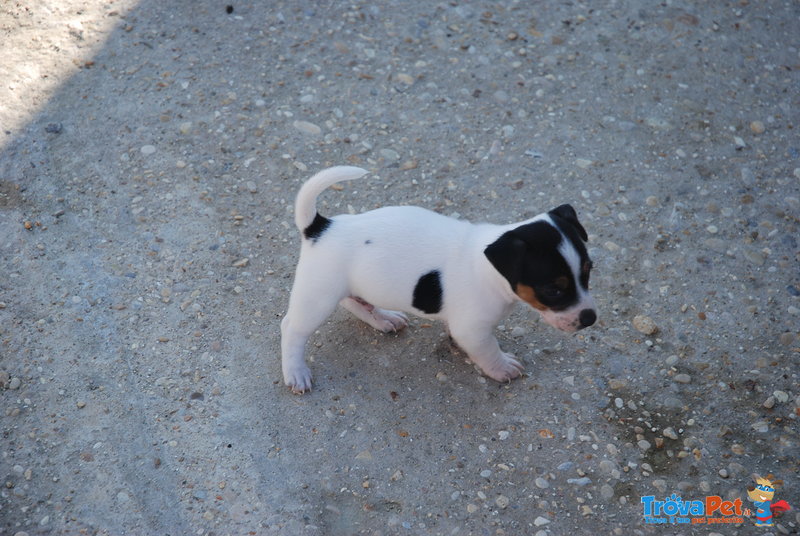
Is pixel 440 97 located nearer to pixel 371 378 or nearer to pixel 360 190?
pixel 360 190

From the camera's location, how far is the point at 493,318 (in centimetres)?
408

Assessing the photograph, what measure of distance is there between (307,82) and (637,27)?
2.85m

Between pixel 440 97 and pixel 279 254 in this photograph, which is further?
pixel 440 97

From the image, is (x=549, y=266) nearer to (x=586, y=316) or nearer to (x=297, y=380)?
(x=586, y=316)

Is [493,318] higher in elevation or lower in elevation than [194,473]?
higher

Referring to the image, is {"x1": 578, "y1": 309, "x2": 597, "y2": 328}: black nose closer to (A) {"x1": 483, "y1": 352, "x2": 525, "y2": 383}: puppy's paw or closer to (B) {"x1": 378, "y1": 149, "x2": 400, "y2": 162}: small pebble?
(A) {"x1": 483, "y1": 352, "x2": 525, "y2": 383}: puppy's paw

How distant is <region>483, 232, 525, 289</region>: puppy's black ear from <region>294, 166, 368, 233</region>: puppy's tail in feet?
2.39

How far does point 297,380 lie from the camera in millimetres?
4336

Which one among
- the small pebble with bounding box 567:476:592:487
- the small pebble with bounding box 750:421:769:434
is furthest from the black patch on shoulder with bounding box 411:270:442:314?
the small pebble with bounding box 750:421:769:434

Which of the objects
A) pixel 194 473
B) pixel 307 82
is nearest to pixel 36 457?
pixel 194 473

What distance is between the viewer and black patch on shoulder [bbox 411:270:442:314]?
4.00 meters

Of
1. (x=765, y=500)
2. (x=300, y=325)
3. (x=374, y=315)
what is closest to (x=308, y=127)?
(x=374, y=315)

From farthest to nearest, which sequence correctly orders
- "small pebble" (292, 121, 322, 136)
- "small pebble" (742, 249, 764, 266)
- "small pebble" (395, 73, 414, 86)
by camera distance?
1. "small pebble" (395, 73, 414, 86)
2. "small pebble" (292, 121, 322, 136)
3. "small pebble" (742, 249, 764, 266)

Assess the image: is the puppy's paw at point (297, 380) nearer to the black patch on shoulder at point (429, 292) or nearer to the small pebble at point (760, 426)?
the black patch on shoulder at point (429, 292)
